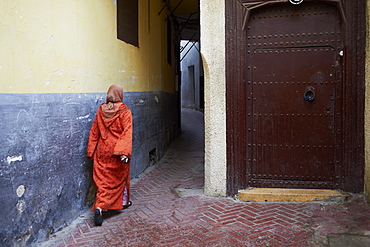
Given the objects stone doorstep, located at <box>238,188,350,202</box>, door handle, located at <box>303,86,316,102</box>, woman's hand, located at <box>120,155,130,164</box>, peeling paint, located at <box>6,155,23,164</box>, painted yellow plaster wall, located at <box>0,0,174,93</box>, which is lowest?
stone doorstep, located at <box>238,188,350,202</box>

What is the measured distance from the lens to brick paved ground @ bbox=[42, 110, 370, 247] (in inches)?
136

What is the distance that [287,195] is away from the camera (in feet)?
15.0

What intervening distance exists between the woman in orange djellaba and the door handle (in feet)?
7.99

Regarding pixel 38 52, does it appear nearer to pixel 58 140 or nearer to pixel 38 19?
pixel 38 19

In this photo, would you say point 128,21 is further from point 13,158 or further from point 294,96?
point 13,158

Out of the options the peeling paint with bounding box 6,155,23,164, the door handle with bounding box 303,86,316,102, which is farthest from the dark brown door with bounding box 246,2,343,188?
the peeling paint with bounding box 6,155,23,164

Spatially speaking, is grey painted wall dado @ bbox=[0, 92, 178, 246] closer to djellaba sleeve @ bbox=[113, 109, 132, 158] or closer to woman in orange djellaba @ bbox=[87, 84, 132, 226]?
woman in orange djellaba @ bbox=[87, 84, 132, 226]

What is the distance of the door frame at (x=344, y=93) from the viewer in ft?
14.4

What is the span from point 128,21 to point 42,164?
3.38 m

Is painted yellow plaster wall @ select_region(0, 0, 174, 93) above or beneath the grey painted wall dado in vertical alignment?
above

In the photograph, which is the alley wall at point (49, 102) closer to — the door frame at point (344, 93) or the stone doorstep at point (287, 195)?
the door frame at point (344, 93)

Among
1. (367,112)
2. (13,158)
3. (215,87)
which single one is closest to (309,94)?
(367,112)

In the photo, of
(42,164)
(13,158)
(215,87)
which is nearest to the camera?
(13,158)

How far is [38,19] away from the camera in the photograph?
340 centimetres
